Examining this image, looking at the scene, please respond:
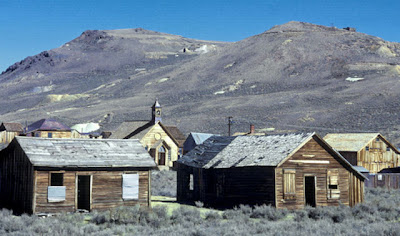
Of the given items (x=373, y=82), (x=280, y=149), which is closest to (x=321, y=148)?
(x=280, y=149)

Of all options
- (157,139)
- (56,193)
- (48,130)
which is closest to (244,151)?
(56,193)

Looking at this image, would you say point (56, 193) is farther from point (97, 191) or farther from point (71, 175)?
point (97, 191)

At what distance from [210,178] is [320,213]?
317 inches

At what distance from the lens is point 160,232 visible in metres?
18.9

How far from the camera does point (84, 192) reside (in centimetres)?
2625

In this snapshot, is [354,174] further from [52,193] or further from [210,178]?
[52,193]

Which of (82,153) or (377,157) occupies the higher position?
(377,157)

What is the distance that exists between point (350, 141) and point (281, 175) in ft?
99.8

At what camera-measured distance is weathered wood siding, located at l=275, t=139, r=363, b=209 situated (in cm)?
2627

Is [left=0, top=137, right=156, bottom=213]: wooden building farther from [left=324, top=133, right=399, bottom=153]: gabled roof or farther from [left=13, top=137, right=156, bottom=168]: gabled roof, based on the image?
[left=324, top=133, right=399, bottom=153]: gabled roof

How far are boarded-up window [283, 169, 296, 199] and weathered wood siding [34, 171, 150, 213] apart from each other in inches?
235

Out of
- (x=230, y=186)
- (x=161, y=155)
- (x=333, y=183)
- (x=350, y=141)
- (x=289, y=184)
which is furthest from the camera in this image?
(x=161, y=155)

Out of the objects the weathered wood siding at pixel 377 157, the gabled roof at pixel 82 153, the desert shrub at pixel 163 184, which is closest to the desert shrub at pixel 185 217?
the gabled roof at pixel 82 153

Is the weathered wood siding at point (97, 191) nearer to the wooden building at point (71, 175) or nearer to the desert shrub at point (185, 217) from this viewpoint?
the wooden building at point (71, 175)
